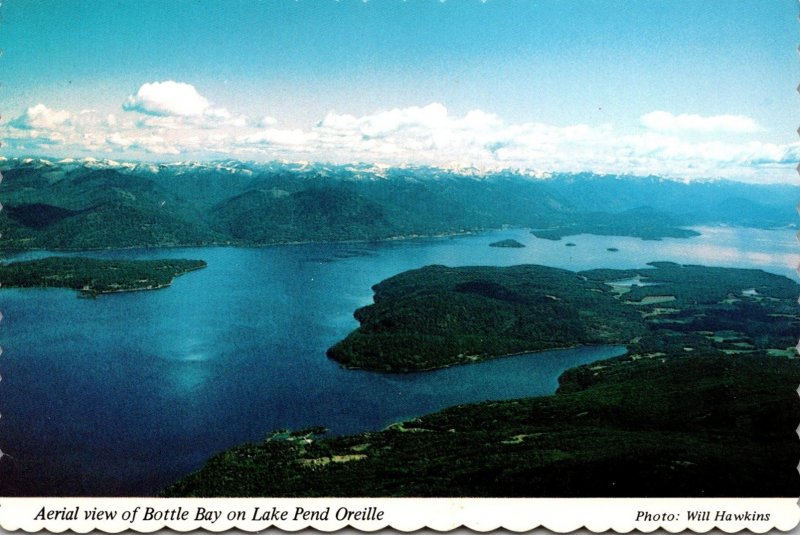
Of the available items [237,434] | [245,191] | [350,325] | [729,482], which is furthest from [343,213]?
[729,482]

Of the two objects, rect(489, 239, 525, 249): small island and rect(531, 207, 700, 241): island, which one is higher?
rect(531, 207, 700, 241): island

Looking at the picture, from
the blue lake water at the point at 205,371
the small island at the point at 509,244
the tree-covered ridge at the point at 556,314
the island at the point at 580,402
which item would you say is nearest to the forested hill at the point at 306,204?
the small island at the point at 509,244

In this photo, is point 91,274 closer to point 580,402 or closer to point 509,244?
point 509,244

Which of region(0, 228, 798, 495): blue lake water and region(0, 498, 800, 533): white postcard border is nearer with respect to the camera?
region(0, 498, 800, 533): white postcard border

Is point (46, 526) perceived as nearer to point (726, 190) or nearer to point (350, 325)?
point (350, 325)

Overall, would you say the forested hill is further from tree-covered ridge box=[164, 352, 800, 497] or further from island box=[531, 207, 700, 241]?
tree-covered ridge box=[164, 352, 800, 497]

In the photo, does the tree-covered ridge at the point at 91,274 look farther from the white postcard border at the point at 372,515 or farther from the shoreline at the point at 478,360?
the white postcard border at the point at 372,515

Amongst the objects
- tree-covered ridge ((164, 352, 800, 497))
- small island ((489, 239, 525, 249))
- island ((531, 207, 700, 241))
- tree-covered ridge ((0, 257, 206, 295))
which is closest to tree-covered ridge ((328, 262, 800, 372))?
tree-covered ridge ((164, 352, 800, 497))
